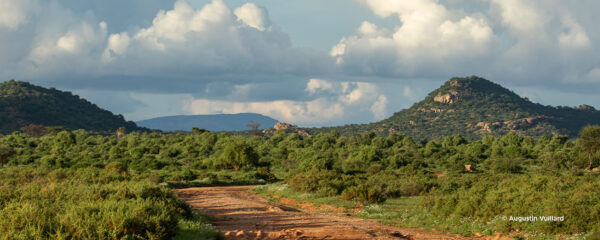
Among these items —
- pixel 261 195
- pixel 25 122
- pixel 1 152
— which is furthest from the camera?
pixel 25 122

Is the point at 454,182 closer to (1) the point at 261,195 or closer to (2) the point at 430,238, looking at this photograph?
(1) the point at 261,195

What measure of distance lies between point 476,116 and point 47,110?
4993 inches

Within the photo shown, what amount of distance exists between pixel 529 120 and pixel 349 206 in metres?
134

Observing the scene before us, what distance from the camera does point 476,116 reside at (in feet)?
472

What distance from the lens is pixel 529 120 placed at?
5453 inches

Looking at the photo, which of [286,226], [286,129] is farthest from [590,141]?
[286,129]

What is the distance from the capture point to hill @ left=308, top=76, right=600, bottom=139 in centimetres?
13400

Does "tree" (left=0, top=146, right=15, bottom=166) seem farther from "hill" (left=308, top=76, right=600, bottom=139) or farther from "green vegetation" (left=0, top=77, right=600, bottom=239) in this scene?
"hill" (left=308, top=76, right=600, bottom=139)

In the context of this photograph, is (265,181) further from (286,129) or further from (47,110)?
(47,110)

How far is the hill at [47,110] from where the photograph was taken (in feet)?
423

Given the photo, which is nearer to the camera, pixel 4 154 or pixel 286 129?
pixel 4 154

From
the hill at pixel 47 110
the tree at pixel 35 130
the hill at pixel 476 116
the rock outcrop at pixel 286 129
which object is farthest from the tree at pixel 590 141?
the hill at pixel 47 110

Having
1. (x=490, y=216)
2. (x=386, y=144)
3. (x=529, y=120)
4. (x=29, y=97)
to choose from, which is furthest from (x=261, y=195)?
(x=29, y=97)

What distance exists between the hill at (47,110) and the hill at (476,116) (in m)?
68.2
